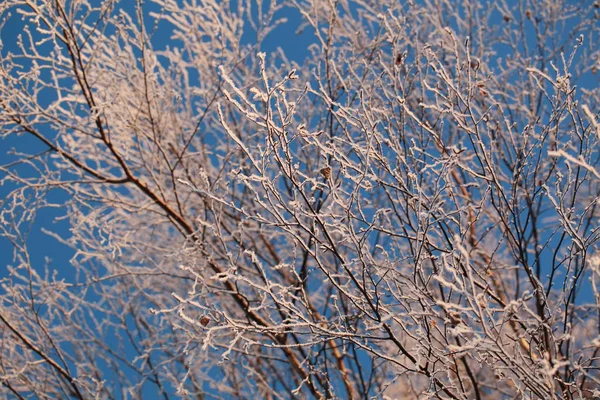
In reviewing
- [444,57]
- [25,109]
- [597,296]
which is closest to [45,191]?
[25,109]

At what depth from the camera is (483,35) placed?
5.22 m

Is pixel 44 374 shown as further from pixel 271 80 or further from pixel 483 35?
pixel 483 35

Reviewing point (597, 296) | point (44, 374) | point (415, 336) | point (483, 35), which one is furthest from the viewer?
point (483, 35)

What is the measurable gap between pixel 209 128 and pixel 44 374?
2248 millimetres

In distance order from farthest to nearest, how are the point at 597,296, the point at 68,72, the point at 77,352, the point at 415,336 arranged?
the point at 77,352
the point at 68,72
the point at 415,336
the point at 597,296

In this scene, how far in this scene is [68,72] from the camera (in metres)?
3.32

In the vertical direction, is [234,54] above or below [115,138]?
above

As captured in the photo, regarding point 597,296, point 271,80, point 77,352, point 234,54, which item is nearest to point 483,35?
point 271,80

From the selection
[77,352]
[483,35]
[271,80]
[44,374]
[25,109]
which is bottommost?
[44,374]

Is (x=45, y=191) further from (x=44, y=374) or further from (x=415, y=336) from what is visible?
(x=415, y=336)

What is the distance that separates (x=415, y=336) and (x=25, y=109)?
2.57m

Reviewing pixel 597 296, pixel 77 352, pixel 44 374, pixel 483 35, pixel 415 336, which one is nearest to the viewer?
pixel 597 296

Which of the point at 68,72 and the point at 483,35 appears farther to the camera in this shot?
the point at 483,35

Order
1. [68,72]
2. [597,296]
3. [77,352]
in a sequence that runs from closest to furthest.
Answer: [597,296]
[68,72]
[77,352]
